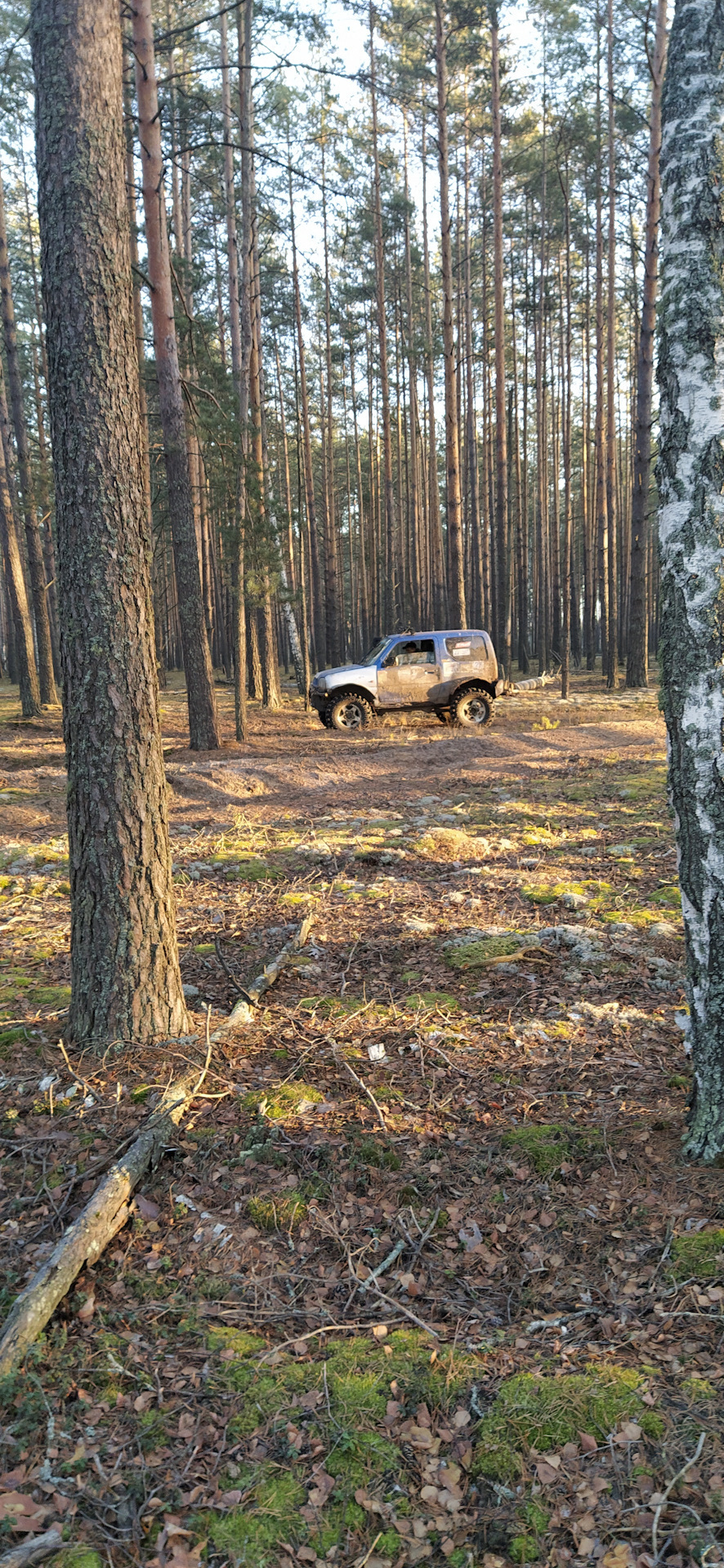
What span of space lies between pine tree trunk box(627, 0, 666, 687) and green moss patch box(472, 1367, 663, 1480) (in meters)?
16.5

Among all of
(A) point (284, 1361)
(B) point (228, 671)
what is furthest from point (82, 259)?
(B) point (228, 671)

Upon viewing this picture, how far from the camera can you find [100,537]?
391 cm

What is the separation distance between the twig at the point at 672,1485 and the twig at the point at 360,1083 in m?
1.71

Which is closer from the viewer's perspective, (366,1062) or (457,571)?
(366,1062)

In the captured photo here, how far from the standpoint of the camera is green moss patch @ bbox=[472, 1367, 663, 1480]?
2.35 metres

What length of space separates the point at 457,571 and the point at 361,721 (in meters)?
4.60

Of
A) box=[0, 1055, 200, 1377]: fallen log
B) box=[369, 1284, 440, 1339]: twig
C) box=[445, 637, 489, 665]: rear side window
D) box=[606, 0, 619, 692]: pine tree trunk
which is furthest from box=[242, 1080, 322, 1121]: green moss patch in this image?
box=[606, 0, 619, 692]: pine tree trunk

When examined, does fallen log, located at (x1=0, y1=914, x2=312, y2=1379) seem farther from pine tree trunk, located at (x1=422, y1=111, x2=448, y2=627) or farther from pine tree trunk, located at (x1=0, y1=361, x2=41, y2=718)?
pine tree trunk, located at (x1=422, y1=111, x2=448, y2=627)

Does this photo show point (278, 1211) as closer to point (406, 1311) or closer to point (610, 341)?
point (406, 1311)

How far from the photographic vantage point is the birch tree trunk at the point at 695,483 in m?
2.87

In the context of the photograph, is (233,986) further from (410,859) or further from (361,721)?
(361,721)

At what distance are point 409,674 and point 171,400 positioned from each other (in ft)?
20.6

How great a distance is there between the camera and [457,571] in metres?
18.9

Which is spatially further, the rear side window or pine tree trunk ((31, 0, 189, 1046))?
the rear side window
